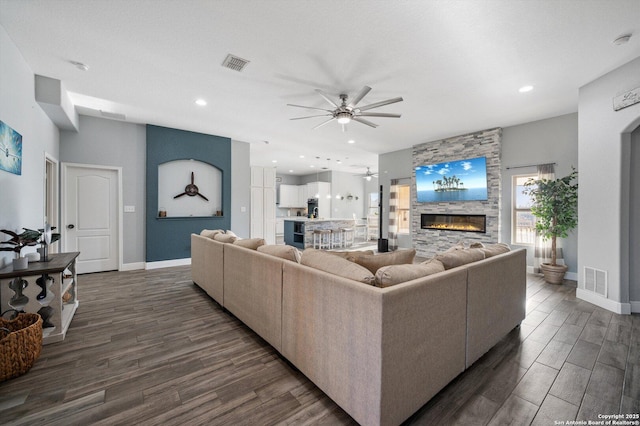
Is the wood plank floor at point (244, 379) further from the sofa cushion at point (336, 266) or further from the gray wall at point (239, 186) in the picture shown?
the gray wall at point (239, 186)

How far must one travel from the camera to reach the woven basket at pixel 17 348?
71.7 inches

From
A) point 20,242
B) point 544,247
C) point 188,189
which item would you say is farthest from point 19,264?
point 544,247

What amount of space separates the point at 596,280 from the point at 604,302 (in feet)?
0.90

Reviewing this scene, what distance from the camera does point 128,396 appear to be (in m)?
1.70

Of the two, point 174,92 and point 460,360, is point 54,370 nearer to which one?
point 460,360

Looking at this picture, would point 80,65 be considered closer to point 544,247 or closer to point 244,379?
point 244,379

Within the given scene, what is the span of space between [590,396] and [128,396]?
2.99m

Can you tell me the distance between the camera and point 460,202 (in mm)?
5969

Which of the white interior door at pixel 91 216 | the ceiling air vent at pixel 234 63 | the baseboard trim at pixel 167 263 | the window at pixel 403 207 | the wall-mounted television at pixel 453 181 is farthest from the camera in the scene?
the window at pixel 403 207

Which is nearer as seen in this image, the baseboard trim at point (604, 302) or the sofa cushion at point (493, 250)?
the sofa cushion at point (493, 250)

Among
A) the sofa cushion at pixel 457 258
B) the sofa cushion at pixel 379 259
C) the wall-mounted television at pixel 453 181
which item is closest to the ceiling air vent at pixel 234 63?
the sofa cushion at pixel 379 259

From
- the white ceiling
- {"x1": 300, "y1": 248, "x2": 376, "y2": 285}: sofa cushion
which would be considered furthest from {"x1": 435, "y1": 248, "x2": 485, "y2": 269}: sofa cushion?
the white ceiling

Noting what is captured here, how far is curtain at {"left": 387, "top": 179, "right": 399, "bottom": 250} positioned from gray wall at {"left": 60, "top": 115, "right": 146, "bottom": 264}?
19.8ft

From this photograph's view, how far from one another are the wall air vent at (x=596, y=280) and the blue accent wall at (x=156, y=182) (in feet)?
21.1
